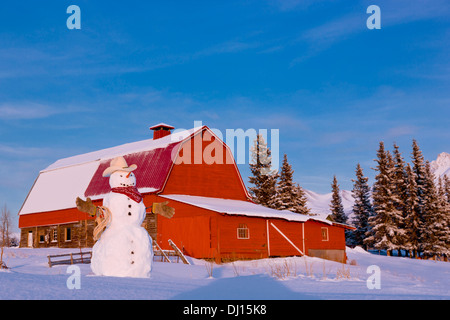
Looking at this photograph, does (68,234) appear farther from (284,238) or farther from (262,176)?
(262,176)

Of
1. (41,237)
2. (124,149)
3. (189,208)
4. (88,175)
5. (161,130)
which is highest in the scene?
(161,130)

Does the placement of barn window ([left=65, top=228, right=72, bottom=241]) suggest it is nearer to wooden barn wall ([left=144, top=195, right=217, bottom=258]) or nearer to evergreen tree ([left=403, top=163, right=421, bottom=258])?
wooden barn wall ([left=144, top=195, right=217, bottom=258])

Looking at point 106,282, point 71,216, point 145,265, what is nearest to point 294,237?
point 71,216

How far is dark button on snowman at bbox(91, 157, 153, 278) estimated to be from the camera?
9391 millimetres

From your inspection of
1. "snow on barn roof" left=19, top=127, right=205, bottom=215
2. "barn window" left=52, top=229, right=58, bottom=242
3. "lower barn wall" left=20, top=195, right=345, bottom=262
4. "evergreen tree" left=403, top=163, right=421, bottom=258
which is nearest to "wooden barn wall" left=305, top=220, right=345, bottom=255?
"lower barn wall" left=20, top=195, right=345, bottom=262

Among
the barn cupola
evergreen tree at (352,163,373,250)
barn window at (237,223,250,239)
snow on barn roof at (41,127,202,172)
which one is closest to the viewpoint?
barn window at (237,223,250,239)

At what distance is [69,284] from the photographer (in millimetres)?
6867

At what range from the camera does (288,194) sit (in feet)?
139

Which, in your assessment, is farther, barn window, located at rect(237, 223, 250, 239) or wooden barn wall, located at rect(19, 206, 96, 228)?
wooden barn wall, located at rect(19, 206, 96, 228)

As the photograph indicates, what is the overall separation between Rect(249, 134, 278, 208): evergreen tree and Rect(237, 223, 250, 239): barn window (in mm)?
16956

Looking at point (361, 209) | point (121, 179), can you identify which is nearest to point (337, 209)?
point (361, 209)

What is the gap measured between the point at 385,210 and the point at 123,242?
38615 millimetres
